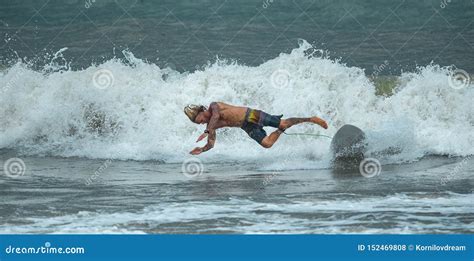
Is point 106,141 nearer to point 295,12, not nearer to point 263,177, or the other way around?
point 263,177

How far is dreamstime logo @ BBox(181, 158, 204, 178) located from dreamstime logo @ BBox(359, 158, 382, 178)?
8.18 feet

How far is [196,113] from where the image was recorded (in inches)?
537

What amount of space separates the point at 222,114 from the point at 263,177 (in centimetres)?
110

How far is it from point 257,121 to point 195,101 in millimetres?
7957

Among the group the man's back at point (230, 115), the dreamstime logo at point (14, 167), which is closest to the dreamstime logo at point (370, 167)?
Answer: the man's back at point (230, 115)

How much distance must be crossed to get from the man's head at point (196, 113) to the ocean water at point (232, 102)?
0.87m

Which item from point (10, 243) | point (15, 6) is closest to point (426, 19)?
point (15, 6)
